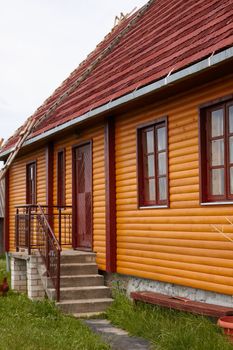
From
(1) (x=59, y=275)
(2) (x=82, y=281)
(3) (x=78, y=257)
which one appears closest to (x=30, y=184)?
(3) (x=78, y=257)

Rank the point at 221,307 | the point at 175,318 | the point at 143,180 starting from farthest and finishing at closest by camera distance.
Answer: the point at 143,180 → the point at 175,318 → the point at 221,307

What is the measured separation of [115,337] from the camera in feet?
30.8

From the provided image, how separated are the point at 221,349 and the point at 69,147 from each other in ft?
28.0

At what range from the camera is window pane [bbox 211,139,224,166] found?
9.14 m

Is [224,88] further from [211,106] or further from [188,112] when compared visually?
[188,112]

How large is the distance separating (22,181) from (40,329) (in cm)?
1027

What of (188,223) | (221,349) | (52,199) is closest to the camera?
(221,349)

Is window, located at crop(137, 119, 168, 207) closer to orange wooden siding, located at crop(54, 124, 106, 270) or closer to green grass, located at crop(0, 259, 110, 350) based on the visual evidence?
orange wooden siding, located at crop(54, 124, 106, 270)

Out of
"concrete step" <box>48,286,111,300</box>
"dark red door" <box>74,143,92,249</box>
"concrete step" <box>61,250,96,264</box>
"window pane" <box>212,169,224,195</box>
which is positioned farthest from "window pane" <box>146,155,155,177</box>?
"dark red door" <box>74,143,92,249</box>

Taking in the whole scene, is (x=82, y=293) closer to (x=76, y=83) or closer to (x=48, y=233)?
(x=48, y=233)

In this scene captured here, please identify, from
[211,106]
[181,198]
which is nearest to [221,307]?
[181,198]

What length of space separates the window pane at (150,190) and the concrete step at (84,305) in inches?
82.4

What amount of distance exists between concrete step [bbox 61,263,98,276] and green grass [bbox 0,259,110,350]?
3.04ft

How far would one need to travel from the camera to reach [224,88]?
29.3 ft
